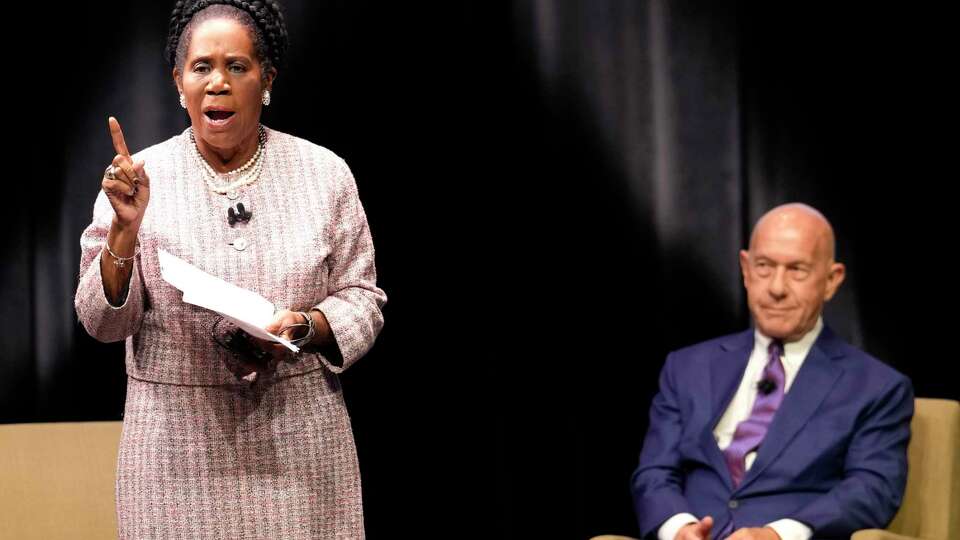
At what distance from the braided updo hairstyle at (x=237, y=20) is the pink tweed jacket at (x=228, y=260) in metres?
0.19

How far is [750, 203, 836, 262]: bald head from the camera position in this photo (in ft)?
10.7

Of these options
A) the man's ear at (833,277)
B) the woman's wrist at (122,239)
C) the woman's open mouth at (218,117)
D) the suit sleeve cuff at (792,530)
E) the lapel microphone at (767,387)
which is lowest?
the suit sleeve cuff at (792,530)

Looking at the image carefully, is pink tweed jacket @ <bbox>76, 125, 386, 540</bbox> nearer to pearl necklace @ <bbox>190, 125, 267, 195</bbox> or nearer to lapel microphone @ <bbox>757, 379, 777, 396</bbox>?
pearl necklace @ <bbox>190, 125, 267, 195</bbox>

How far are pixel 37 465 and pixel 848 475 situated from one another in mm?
2179

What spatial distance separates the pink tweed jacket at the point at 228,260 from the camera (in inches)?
89.2

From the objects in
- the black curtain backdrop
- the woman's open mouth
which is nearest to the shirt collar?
the black curtain backdrop

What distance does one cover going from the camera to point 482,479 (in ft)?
13.6

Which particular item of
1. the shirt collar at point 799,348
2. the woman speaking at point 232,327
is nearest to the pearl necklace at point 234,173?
the woman speaking at point 232,327

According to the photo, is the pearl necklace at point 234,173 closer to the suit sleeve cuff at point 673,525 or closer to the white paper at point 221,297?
the white paper at point 221,297

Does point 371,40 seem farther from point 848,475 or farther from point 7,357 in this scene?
point 848,475

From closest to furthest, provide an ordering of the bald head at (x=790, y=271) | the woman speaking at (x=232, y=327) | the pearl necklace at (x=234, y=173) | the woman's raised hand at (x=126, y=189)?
the woman's raised hand at (x=126, y=189) → the woman speaking at (x=232, y=327) → the pearl necklace at (x=234, y=173) → the bald head at (x=790, y=271)

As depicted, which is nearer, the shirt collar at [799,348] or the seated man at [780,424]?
the seated man at [780,424]

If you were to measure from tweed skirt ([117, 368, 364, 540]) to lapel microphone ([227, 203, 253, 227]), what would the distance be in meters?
0.31

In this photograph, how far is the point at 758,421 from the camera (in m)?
3.23
